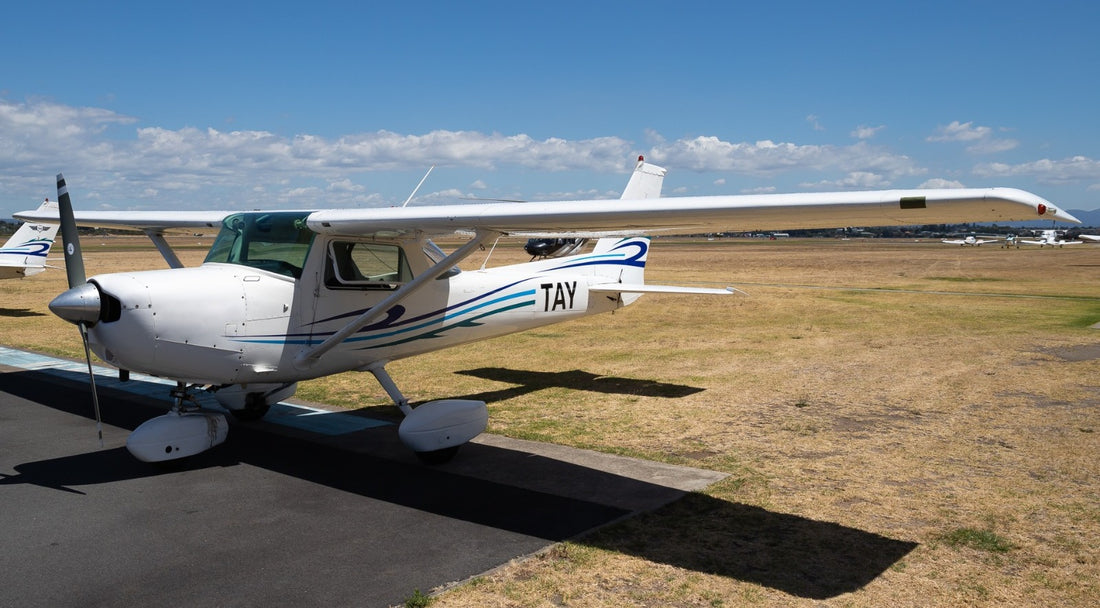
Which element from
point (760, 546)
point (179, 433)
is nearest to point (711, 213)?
point (760, 546)

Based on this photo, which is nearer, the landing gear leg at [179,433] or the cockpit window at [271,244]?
the landing gear leg at [179,433]

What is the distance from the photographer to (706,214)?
530cm

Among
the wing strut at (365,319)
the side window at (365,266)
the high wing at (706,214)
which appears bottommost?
the wing strut at (365,319)

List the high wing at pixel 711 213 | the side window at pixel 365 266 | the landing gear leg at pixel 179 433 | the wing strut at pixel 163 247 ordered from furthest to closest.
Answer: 1. the wing strut at pixel 163 247
2. the side window at pixel 365 266
3. the landing gear leg at pixel 179 433
4. the high wing at pixel 711 213

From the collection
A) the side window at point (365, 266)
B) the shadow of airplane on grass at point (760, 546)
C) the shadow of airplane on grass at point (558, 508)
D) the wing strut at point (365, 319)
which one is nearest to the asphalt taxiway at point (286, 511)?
the shadow of airplane on grass at point (558, 508)

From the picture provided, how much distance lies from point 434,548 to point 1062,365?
10.2 m

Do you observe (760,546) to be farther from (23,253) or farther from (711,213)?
(23,253)

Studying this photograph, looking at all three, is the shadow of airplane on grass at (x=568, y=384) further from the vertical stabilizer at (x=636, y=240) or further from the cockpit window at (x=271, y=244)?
the cockpit window at (x=271, y=244)

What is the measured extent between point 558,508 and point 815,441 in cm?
308

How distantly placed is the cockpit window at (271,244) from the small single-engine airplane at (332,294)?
0.01 metres

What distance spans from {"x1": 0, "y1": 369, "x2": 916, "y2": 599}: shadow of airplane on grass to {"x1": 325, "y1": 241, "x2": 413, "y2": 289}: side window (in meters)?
1.63

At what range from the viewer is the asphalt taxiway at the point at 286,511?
4562mm

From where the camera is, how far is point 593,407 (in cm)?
933

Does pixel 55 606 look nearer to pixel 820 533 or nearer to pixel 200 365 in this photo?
pixel 200 365
